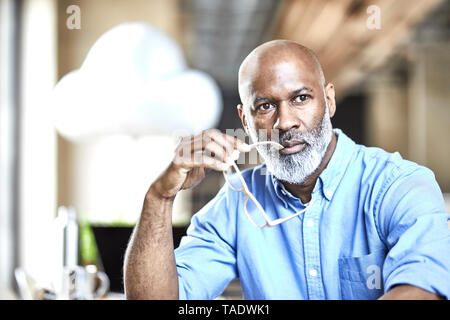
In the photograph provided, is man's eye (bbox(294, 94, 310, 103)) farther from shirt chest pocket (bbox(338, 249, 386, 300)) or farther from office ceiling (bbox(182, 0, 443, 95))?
office ceiling (bbox(182, 0, 443, 95))

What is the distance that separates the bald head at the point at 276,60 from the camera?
0.70 meters

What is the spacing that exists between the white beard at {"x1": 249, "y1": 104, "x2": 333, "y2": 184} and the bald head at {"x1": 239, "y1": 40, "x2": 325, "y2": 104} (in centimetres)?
6

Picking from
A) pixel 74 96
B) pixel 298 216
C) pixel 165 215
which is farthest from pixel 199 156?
pixel 74 96

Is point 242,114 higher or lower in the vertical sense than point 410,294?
higher

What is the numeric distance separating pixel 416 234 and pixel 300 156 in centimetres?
19

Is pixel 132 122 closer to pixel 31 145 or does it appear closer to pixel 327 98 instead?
pixel 31 145

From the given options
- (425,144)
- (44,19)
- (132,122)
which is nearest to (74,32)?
(44,19)

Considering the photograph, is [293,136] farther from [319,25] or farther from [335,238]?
[319,25]

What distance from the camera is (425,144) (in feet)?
14.9

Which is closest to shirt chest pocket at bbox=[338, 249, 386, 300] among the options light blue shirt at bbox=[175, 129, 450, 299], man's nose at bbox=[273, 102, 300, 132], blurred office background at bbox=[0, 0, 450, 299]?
light blue shirt at bbox=[175, 129, 450, 299]

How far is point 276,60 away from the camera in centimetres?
70

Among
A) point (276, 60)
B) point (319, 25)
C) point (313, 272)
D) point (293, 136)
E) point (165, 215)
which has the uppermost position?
point (319, 25)
